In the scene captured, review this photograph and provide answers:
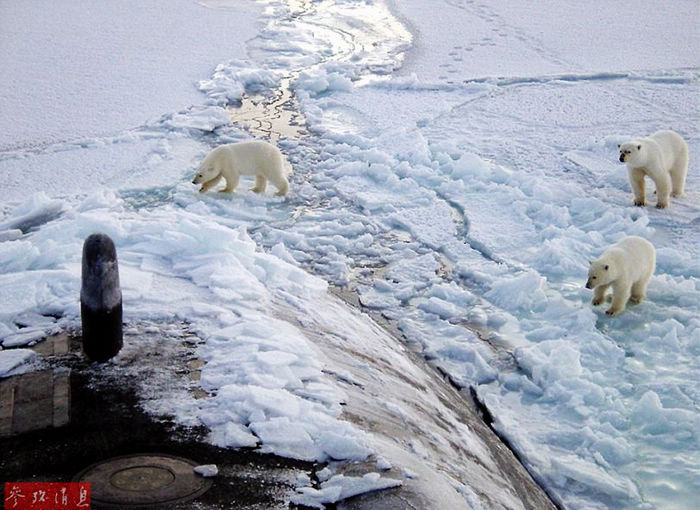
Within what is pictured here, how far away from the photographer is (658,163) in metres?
7.57

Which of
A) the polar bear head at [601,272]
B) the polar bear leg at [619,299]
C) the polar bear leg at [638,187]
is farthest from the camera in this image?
the polar bear leg at [638,187]

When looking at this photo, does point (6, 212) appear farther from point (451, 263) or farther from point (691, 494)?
point (691, 494)

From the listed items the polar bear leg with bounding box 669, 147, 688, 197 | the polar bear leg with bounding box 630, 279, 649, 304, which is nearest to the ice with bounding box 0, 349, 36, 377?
the polar bear leg with bounding box 630, 279, 649, 304

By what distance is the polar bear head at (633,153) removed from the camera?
745cm

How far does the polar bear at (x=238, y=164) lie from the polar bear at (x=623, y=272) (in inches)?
122

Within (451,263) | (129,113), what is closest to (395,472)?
(451,263)

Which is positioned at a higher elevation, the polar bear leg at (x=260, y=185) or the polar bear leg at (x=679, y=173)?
the polar bear leg at (x=679, y=173)

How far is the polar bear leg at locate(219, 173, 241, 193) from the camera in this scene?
25.0 ft

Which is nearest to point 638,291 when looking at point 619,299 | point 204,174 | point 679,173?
point 619,299

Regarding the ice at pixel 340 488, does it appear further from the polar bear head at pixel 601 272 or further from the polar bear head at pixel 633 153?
the polar bear head at pixel 633 153

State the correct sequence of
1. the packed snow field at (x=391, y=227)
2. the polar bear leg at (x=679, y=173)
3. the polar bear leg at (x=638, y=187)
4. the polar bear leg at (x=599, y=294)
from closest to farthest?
the packed snow field at (x=391, y=227)
the polar bear leg at (x=599, y=294)
the polar bear leg at (x=638, y=187)
the polar bear leg at (x=679, y=173)

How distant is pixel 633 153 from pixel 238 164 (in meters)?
3.58

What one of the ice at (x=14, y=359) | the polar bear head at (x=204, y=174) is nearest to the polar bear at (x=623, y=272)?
the polar bear head at (x=204, y=174)

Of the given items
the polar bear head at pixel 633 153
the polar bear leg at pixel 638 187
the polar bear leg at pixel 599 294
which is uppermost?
the polar bear head at pixel 633 153
